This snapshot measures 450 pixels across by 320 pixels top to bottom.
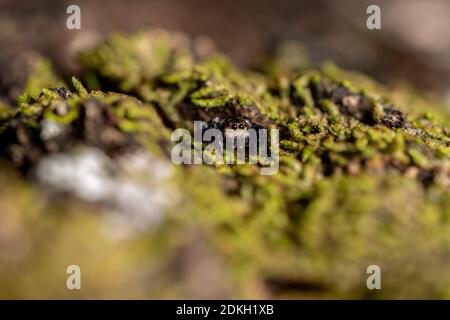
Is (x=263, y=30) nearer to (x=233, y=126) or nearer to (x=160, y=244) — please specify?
(x=233, y=126)

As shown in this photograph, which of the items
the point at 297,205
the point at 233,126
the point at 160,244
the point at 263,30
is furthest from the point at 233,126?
the point at 263,30

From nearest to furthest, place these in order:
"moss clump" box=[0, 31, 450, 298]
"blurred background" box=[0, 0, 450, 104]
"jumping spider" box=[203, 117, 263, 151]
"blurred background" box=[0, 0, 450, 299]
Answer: "blurred background" box=[0, 0, 450, 299], "moss clump" box=[0, 31, 450, 298], "jumping spider" box=[203, 117, 263, 151], "blurred background" box=[0, 0, 450, 104]

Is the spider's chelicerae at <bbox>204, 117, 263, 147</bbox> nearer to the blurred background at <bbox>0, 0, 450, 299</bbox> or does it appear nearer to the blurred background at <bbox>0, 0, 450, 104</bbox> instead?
the blurred background at <bbox>0, 0, 450, 299</bbox>

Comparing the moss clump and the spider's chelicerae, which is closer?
the moss clump

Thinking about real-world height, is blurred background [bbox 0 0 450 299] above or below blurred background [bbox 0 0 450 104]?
below

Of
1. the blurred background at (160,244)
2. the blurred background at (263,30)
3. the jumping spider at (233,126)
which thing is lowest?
the blurred background at (160,244)

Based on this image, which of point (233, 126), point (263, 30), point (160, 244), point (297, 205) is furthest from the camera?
point (263, 30)

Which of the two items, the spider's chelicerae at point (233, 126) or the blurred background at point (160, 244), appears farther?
the spider's chelicerae at point (233, 126)

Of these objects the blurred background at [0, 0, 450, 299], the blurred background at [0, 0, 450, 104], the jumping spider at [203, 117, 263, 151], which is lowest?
the blurred background at [0, 0, 450, 299]

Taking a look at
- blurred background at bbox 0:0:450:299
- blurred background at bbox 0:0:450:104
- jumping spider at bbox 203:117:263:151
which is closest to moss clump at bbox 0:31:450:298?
blurred background at bbox 0:0:450:299

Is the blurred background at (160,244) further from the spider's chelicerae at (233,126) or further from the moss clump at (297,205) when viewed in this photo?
the spider's chelicerae at (233,126)

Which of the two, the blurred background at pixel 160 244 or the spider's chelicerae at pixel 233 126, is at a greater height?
the spider's chelicerae at pixel 233 126

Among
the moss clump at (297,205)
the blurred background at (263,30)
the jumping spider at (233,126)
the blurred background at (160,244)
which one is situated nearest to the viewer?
the blurred background at (160,244)

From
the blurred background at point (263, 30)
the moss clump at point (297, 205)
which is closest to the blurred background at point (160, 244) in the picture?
the moss clump at point (297, 205)
